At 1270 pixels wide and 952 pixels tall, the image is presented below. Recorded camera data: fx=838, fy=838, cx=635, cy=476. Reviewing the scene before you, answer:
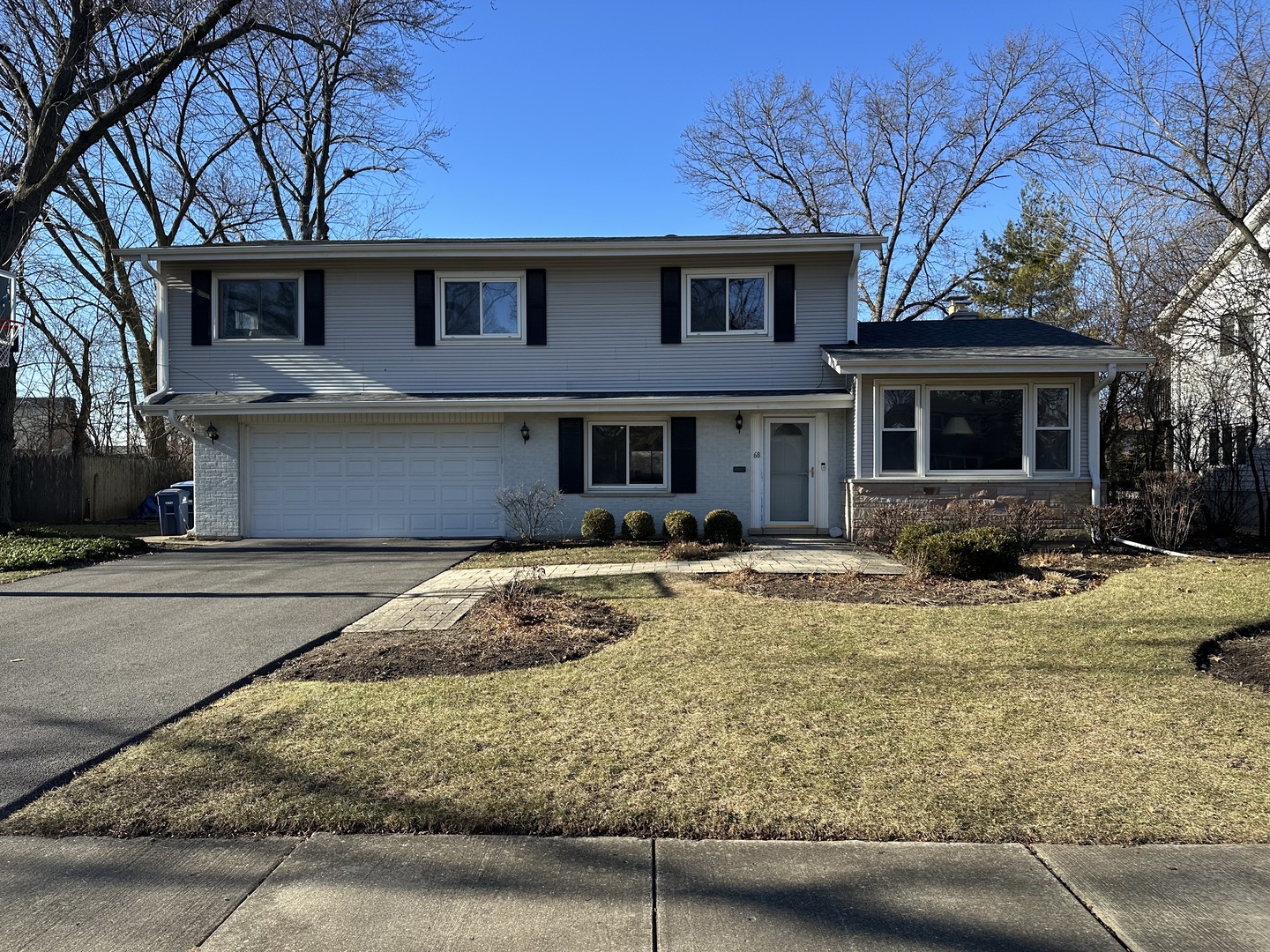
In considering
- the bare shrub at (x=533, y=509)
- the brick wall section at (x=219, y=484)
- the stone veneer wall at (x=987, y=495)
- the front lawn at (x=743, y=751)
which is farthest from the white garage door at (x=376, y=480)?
the front lawn at (x=743, y=751)

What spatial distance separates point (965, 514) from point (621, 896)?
36.6 ft

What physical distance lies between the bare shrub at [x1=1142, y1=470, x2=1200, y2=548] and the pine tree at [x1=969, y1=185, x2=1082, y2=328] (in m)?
16.1

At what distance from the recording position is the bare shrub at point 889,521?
43.0ft

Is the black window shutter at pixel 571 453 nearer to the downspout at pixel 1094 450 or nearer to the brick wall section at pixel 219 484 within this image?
the brick wall section at pixel 219 484

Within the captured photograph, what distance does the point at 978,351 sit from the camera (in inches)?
554

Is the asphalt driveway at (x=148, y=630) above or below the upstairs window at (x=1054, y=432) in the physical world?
below

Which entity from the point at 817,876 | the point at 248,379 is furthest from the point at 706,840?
the point at 248,379

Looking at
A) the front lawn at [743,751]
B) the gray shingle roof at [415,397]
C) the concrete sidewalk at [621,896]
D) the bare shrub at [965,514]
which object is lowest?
the concrete sidewalk at [621,896]

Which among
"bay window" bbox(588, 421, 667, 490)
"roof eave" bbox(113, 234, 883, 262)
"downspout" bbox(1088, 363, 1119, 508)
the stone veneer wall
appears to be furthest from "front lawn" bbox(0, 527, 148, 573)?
"downspout" bbox(1088, 363, 1119, 508)

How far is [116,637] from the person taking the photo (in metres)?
7.42

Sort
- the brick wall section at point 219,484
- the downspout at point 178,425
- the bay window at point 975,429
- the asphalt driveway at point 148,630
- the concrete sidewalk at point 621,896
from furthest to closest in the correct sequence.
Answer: the brick wall section at point 219,484 < the downspout at point 178,425 < the bay window at point 975,429 < the asphalt driveway at point 148,630 < the concrete sidewalk at point 621,896

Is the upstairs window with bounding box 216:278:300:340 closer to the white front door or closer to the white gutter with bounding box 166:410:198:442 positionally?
the white gutter with bounding box 166:410:198:442

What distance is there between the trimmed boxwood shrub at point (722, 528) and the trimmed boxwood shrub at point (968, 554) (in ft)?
12.8

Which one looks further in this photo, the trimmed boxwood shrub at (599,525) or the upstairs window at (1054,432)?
the trimmed boxwood shrub at (599,525)
